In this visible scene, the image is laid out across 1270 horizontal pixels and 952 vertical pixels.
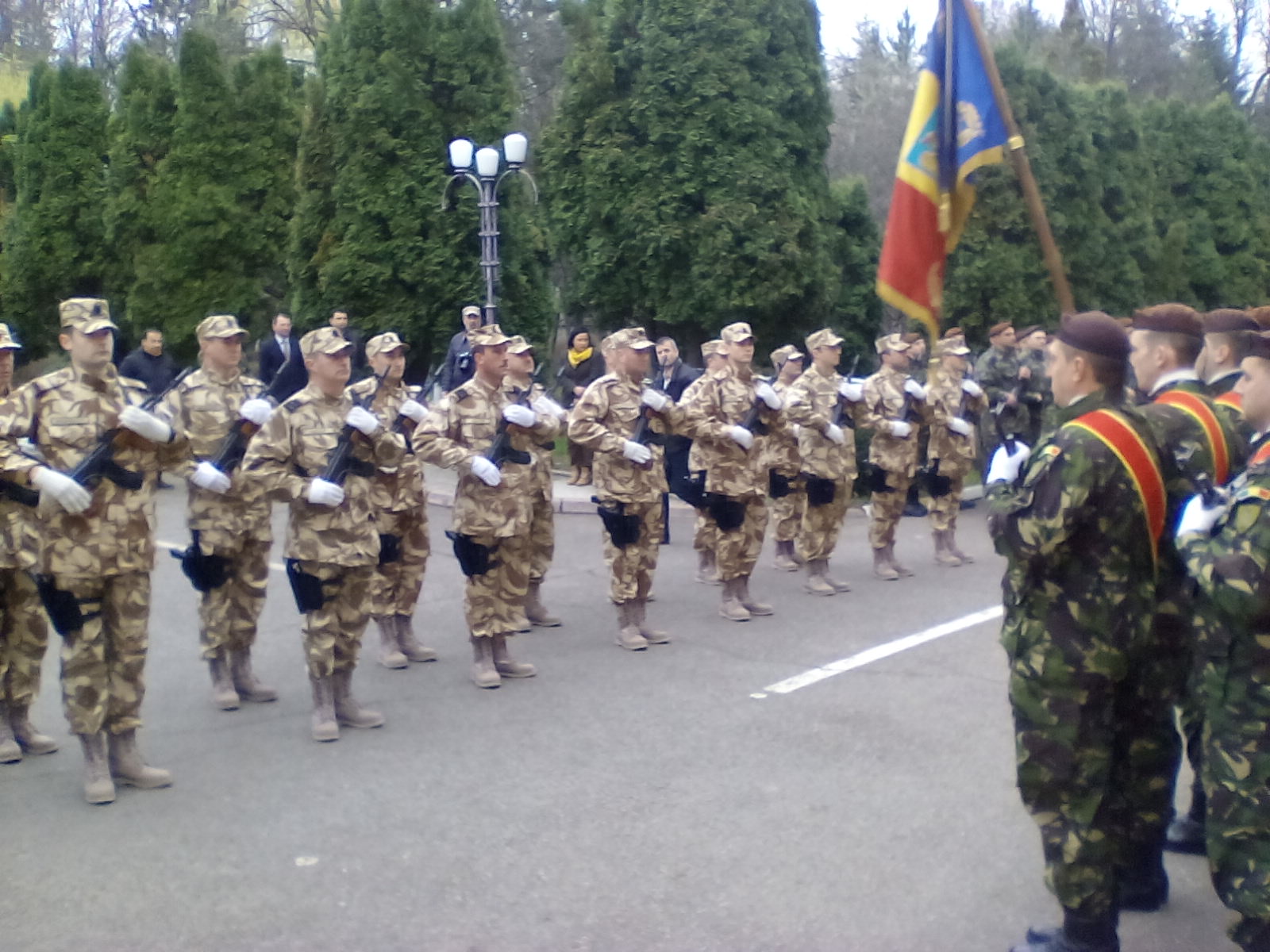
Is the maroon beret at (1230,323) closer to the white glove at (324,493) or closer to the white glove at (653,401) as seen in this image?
the white glove at (653,401)

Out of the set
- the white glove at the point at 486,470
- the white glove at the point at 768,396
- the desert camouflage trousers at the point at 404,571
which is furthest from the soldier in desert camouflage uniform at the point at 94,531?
the white glove at the point at 768,396

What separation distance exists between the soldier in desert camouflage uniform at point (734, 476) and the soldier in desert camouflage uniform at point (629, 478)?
1.42ft

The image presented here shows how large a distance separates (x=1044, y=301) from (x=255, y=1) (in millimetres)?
28980

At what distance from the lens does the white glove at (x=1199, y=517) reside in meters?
3.52

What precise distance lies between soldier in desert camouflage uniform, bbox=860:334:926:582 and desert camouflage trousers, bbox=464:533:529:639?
363 centimetres

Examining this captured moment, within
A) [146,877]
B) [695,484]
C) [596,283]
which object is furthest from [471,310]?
[146,877]

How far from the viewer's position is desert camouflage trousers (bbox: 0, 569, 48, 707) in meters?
5.95

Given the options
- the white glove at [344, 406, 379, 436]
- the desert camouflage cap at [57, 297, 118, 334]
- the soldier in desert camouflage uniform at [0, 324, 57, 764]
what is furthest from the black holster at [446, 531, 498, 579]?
the desert camouflage cap at [57, 297, 118, 334]

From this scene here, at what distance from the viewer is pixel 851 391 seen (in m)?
9.59

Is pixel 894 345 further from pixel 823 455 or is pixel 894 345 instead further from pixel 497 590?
pixel 497 590

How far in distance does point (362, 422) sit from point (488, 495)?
3.28 ft

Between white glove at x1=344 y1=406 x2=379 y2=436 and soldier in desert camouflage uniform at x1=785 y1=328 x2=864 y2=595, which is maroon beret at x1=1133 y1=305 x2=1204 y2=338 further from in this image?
soldier in desert camouflage uniform at x1=785 y1=328 x2=864 y2=595

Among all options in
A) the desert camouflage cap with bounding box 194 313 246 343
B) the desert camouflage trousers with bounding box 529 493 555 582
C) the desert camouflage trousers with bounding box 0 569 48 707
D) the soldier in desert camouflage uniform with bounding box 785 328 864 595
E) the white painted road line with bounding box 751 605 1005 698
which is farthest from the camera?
the soldier in desert camouflage uniform with bounding box 785 328 864 595

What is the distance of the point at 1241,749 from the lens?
3.48 metres
